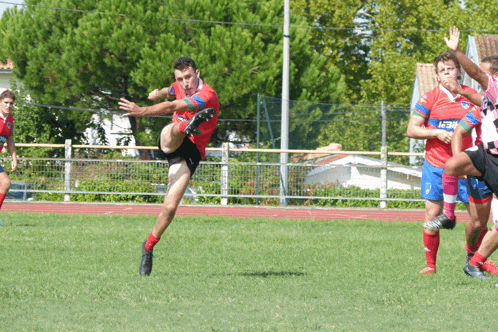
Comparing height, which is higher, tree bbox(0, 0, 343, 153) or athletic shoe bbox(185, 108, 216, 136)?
tree bbox(0, 0, 343, 153)

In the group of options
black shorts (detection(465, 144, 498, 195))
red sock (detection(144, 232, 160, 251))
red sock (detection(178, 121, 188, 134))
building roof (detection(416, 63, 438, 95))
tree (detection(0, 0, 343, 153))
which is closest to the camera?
black shorts (detection(465, 144, 498, 195))

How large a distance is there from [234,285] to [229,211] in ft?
34.6

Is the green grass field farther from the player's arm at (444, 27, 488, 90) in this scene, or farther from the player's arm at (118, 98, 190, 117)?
the player's arm at (444, 27, 488, 90)

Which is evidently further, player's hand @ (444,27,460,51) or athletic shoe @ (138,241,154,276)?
athletic shoe @ (138,241,154,276)

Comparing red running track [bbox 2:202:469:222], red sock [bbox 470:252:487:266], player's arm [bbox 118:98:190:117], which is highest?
player's arm [bbox 118:98:190:117]

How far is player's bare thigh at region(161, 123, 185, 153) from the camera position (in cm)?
612

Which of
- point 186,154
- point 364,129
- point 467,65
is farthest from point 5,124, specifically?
point 364,129

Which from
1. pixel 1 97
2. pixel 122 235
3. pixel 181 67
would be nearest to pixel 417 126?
pixel 181 67

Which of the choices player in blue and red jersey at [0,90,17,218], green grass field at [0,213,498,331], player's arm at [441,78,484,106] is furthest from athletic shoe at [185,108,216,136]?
player in blue and red jersey at [0,90,17,218]

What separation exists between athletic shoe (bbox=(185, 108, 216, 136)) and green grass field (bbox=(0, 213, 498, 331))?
128cm

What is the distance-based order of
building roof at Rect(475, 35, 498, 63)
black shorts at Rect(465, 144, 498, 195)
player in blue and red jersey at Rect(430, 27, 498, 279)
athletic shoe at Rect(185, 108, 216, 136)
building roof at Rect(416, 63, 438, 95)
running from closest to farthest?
player in blue and red jersey at Rect(430, 27, 498, 279) → black shorts at Rect(465, 144, 498, 195) → athletic shoe at Rect(185, 108, 216, 136) → building roof at Rect(475, 35, 498, 63) → building roof at Rect(416, 63, 438, 95)

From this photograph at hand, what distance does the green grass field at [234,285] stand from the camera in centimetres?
422

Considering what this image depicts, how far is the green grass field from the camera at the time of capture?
4.22 m

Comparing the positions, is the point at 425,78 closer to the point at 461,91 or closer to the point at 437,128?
the point at 437,128
